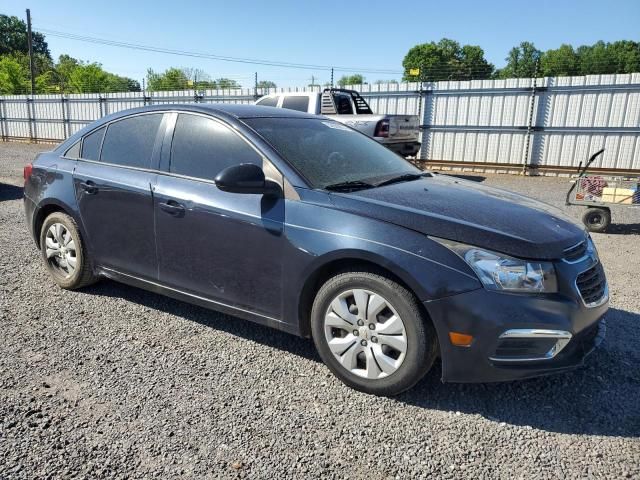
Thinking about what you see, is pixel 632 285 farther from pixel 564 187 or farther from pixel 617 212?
pixel 564 187

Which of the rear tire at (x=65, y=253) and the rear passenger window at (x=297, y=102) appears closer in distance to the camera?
the rear tire at (x=65, y=253)

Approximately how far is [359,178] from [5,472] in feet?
8.13

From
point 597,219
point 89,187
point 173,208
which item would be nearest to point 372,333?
point 173,208

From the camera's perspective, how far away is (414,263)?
256 cm

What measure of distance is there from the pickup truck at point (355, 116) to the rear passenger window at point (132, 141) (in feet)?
23.2

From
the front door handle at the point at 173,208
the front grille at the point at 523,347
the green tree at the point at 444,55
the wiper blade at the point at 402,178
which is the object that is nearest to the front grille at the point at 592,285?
the front grille at the point at 523,347

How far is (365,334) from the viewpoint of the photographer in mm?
2766

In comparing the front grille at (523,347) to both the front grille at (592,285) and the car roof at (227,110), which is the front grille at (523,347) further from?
the car roof at (227,110)

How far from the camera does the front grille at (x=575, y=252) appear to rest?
8.71 ft

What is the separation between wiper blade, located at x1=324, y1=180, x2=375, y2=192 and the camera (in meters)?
3.05

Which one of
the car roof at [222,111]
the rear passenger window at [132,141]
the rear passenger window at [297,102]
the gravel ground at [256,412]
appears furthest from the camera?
the rear passenger window at [297,102]

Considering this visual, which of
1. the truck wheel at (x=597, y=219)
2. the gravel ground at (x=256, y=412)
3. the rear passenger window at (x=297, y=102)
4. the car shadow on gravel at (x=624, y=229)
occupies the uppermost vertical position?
the rear passenger window at (x=297, y=102)

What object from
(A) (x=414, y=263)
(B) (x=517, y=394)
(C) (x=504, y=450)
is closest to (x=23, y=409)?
(A) (x=414, y=263)

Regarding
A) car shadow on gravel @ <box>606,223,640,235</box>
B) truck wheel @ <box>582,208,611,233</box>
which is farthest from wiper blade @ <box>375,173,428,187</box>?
car shadow on gravel @ <box>606,223,640,235</box>
